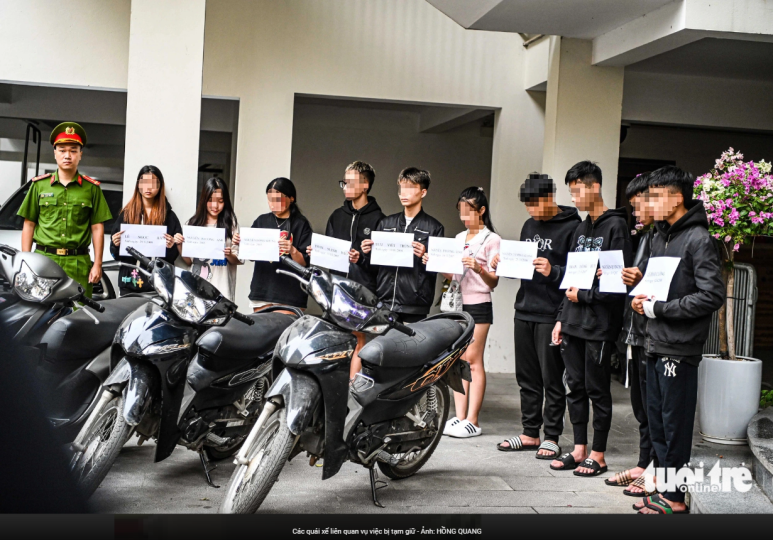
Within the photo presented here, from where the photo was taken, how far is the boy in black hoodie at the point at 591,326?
407cm

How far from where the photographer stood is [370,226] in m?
4.97

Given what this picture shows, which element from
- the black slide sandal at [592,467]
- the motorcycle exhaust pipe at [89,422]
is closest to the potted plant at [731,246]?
the black slide sandal at [592,467]

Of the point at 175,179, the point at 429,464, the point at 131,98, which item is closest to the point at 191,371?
the point at 429,464

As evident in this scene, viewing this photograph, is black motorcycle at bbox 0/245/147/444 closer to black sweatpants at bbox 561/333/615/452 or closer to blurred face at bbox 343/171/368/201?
blurred face at bbox 343/171/368/201

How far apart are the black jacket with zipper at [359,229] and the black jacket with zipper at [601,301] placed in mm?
1356

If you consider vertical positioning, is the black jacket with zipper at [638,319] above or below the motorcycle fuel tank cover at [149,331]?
above

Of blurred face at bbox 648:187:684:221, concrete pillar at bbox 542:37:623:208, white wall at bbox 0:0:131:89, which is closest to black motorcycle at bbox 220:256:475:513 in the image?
blurred face at bbox 648:187:684:221

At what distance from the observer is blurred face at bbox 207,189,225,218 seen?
187 inches

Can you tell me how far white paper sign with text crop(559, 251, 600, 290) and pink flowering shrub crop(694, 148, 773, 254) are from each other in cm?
92

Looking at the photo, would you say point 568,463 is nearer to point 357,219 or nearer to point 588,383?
point 588,383

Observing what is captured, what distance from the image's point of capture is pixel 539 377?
4676mm

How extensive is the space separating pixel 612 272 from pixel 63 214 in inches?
125

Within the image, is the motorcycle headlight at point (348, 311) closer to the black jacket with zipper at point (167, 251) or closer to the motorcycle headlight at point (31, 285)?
the motorcycle headlight at point (31, 285)

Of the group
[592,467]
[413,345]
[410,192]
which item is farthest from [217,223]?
[592,467]
